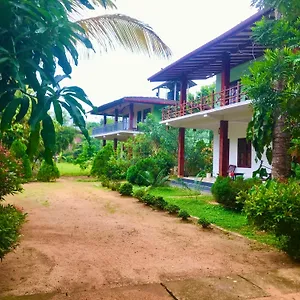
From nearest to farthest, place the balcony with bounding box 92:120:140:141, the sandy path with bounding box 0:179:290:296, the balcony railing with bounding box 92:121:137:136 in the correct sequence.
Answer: the sandy path with bounding box 0:179:290:296 < the balcony with bounding box 92:120:140:141 < the balcony railing with bounding box 92:121:137:136

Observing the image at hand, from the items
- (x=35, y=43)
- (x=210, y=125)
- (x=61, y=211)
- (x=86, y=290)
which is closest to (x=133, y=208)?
(x=61, y=211)

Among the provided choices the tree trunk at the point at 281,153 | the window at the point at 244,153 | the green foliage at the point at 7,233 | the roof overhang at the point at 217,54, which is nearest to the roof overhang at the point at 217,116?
the window at the point at 244,153

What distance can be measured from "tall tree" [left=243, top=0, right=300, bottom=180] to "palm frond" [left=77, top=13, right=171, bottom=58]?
103 inches

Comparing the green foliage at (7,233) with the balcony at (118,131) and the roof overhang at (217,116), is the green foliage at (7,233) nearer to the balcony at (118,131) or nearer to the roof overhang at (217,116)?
the roof overhang at (217,116)

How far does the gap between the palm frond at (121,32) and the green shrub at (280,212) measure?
4.82 meters

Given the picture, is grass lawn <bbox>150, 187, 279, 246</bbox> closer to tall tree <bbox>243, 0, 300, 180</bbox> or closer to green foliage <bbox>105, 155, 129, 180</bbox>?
tall tree <bbox>243, 0, 300, 180</bbox>

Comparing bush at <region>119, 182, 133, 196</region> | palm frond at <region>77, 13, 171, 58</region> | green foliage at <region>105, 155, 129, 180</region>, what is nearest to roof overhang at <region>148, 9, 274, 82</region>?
palm frond at <region>77, 13, 171, 58</region>

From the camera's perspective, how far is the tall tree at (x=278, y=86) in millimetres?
5543

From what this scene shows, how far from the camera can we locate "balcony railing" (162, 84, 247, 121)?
13044 millimetres

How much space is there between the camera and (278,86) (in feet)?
22.2

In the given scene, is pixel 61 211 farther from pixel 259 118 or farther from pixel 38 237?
pixel 259 118

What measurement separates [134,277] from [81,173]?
19729mm

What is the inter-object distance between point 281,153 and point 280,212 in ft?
11.2

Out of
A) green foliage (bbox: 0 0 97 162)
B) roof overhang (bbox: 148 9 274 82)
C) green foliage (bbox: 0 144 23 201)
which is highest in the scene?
roof overhang (bbox: 148 9 274 82)
